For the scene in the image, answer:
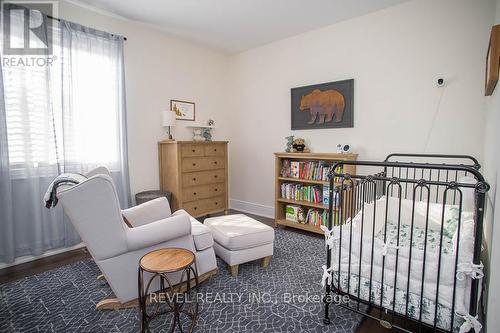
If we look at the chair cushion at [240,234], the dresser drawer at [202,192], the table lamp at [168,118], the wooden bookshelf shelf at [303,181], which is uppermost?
the table lamp at [168,118]

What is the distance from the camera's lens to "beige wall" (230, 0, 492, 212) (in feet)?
8.67

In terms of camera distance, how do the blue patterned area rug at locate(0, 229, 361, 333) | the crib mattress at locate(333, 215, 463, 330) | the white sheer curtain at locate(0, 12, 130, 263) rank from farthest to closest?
the white sheer curtain at locate(0, 12, 130, 263)
the blue patterned area rug at locate(0, 229, 361, 333)
the crib mattress at locate(333, 215, 463, 330)

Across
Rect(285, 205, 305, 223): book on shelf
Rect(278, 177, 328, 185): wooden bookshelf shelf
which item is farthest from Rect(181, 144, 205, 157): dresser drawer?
Rect(285, 205, 305, 223): book on shelf

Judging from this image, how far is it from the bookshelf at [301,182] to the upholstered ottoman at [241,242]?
118 centimetres

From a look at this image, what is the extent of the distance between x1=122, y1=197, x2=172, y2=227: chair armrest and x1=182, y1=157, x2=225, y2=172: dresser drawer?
1056 mm

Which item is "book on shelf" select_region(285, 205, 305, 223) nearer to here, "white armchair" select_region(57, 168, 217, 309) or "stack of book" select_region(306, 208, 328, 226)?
"stack of book" select_region(306, 208, 328, 226)

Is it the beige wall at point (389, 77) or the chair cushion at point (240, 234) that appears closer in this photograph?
the chair cushion at point (240, 234)

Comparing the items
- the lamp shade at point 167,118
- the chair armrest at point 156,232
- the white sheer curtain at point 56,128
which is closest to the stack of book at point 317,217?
the chair armrest at point 156,232

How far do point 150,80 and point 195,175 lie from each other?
1517 mm

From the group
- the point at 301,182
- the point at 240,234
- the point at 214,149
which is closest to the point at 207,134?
the point at 214,149

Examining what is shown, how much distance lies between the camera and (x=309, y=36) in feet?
12.4

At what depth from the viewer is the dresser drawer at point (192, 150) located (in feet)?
12.0

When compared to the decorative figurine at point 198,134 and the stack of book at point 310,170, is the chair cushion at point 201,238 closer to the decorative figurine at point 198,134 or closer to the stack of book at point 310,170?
the stack of book at point 310,170

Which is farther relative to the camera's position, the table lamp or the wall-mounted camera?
the table lamp
